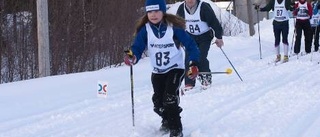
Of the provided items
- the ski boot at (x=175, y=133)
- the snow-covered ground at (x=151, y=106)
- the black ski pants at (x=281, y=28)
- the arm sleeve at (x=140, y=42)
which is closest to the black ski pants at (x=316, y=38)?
the black ski pants at (x=281, y=28)

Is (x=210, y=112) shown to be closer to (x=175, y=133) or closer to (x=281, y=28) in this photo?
(x=175, y=133)

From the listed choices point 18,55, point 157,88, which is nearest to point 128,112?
point 157,88

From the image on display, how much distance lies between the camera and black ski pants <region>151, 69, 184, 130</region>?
5211 mm

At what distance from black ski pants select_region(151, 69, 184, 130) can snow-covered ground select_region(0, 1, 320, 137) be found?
0.31 metres

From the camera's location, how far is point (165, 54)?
17.6 feet

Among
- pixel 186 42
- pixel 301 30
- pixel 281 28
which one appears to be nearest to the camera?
pixel 186 42

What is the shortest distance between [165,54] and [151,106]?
186cm

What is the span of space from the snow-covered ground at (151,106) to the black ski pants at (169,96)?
311 millimetres

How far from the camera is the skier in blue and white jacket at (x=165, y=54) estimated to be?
5.23 m

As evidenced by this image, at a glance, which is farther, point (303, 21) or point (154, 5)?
point (303, 21)

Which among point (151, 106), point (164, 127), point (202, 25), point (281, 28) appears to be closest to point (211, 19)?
point (202, 25)

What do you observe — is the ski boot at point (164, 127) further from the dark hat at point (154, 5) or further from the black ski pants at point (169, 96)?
the dark hat at point (154, 5)

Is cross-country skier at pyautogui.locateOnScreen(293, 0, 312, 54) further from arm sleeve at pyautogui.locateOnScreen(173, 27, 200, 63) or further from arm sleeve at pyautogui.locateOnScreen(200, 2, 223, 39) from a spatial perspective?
arm sleeve at pyautogui.locateOnScreen(173, 27, 200, 63)

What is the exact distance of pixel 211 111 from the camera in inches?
259
